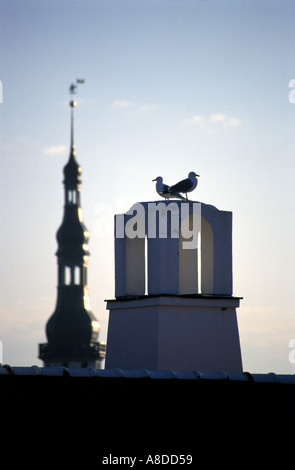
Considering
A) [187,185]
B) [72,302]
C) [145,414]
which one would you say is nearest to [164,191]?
[187,185]

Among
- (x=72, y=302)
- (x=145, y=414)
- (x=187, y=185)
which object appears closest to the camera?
(x=145, y=414)

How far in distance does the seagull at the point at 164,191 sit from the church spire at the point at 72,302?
121249 mm

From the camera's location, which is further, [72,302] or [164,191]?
[72,302]

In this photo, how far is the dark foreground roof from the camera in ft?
91.3

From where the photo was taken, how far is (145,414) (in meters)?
29.1

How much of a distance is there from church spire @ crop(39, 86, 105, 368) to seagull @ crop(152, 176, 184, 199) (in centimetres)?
12125

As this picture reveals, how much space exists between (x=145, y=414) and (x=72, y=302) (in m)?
135

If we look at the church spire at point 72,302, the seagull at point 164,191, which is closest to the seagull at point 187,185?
the seagull at point 164,191

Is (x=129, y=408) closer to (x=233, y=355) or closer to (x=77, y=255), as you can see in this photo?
(x=233, y=355)

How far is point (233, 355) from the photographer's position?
34.6 m

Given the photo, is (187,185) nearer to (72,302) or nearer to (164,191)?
(164,191)

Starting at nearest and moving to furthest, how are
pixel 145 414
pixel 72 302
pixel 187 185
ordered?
pixel 145 414
pixel 187 185
pixel 72 302

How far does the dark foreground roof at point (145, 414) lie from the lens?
27.8 m
